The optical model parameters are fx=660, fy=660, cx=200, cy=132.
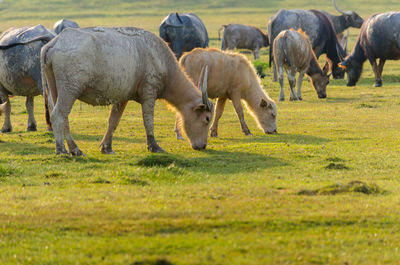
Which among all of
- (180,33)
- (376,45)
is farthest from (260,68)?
(376,45)

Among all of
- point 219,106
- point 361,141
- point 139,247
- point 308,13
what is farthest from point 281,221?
point 308,13

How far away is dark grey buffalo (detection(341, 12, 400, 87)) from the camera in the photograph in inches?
916

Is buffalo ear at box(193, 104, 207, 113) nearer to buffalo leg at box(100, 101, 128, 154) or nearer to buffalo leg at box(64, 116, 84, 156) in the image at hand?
buffalo leg at box(100, 101, 128, 154)

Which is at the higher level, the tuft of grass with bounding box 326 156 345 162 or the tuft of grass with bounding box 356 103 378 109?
the tuft of grass with bounding box 326 156 345 162

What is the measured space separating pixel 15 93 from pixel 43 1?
85310mm

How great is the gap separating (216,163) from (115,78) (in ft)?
6.52

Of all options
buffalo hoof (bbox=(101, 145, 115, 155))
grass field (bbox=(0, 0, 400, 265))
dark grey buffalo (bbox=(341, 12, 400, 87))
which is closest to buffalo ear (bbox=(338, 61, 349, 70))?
dark grey buffalo (bbox=(341, 12, 400, 87))

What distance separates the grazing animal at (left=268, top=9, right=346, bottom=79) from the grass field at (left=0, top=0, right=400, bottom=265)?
35.4 ft

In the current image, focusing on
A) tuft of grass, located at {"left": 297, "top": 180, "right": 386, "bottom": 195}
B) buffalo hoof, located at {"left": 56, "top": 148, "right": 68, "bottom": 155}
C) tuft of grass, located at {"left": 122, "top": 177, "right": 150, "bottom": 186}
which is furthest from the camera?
buffalo hoof, located at {"left": 56, "top": 148, "right": 68, "bottom": 155}

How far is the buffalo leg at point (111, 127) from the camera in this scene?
1078 centimetres

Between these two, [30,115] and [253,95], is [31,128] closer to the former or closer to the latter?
[30,115]

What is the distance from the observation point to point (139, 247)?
5586 millimetres

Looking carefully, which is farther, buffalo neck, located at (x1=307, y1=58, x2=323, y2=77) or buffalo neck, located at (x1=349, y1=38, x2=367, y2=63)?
buffalo neck, located at (x1=349, y1=38, x2=367, y2=63)

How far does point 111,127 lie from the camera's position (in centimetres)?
1097
